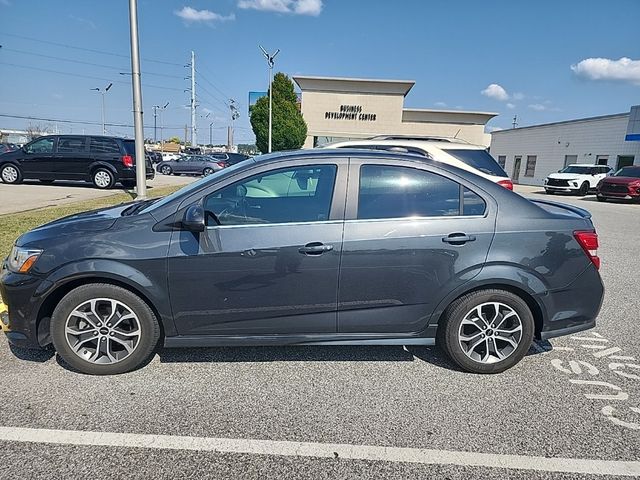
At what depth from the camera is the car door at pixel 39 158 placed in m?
14.0

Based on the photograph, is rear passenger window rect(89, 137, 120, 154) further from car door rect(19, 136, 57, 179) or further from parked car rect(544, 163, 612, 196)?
parked car rect(544, 163, 612, 196)

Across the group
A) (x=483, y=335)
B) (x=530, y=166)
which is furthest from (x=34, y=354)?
(x=530, y=166)

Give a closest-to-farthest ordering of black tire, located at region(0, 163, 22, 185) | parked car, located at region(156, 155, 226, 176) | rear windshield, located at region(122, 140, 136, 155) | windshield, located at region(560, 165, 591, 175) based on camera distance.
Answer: rear windshield, located at region(122, 140, 136, 155), black tire, located at region(0, 163, 22, 185), windshield, located at region(560, 165, 591, 175), parked car, located at region(156, 155, 226, 176)

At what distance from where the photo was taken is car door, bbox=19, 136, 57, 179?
45.8 ft

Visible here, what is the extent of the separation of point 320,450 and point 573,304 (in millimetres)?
2273

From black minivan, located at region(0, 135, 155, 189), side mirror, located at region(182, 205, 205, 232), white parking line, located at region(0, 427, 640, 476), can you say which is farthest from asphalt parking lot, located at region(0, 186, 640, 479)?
black minivan, located at region(0, 135, 155, 189)

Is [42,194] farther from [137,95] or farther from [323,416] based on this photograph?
[323,416]

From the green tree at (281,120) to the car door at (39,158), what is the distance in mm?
22716

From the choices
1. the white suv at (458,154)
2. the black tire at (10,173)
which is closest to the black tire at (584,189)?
the white suv at (458,154)

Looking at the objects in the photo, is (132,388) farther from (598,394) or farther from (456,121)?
(456,121)

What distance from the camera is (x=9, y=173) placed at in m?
14.4

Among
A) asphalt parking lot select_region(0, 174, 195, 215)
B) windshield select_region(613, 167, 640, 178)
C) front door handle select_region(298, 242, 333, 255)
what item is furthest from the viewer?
windshield select_region(613, 167, 640, 178)

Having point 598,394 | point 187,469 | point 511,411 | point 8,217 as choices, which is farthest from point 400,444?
point 8,217

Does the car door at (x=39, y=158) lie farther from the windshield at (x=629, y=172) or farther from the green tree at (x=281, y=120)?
the windshield at (x=629, y=172)
